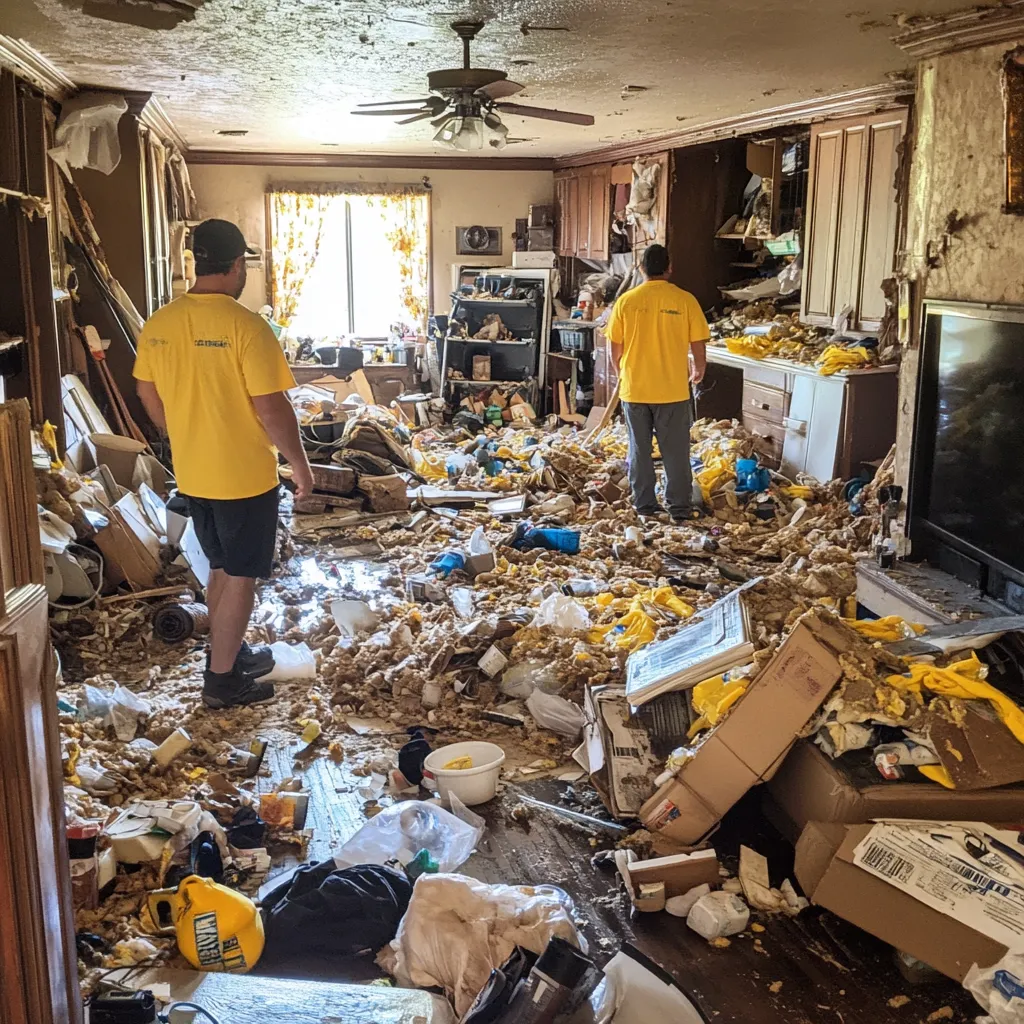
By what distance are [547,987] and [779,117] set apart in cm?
559

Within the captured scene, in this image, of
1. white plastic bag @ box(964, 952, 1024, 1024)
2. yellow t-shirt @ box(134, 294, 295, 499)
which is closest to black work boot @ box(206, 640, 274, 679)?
yellow t-shirt @ box(134, 294, 295, 499)

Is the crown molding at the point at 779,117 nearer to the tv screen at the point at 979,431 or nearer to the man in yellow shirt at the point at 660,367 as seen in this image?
the man in yellow shirt at the point at 660,367

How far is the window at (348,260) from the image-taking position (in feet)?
30.8

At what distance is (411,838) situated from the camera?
2.57 meters

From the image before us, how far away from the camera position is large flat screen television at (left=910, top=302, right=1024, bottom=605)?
3312 millimetres

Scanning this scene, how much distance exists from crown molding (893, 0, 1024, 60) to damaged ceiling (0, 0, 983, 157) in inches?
2.5

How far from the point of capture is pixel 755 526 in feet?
18.4

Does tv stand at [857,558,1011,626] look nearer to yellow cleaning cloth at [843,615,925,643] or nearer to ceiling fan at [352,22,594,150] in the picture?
yellow cleaning cloth at [843,615,925,643]

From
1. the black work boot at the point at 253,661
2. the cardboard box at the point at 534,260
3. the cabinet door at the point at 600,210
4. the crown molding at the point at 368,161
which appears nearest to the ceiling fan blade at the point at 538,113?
the black work boot at the point at 253,661

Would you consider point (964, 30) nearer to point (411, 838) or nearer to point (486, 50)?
point (486, 50)

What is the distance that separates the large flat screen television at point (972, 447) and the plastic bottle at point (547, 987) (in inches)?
84.7

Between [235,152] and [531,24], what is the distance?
20.1 ft

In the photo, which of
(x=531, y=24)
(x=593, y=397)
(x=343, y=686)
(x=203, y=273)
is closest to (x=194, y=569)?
(x=343, y=686)

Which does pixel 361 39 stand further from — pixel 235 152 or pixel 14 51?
pixel 235 152
